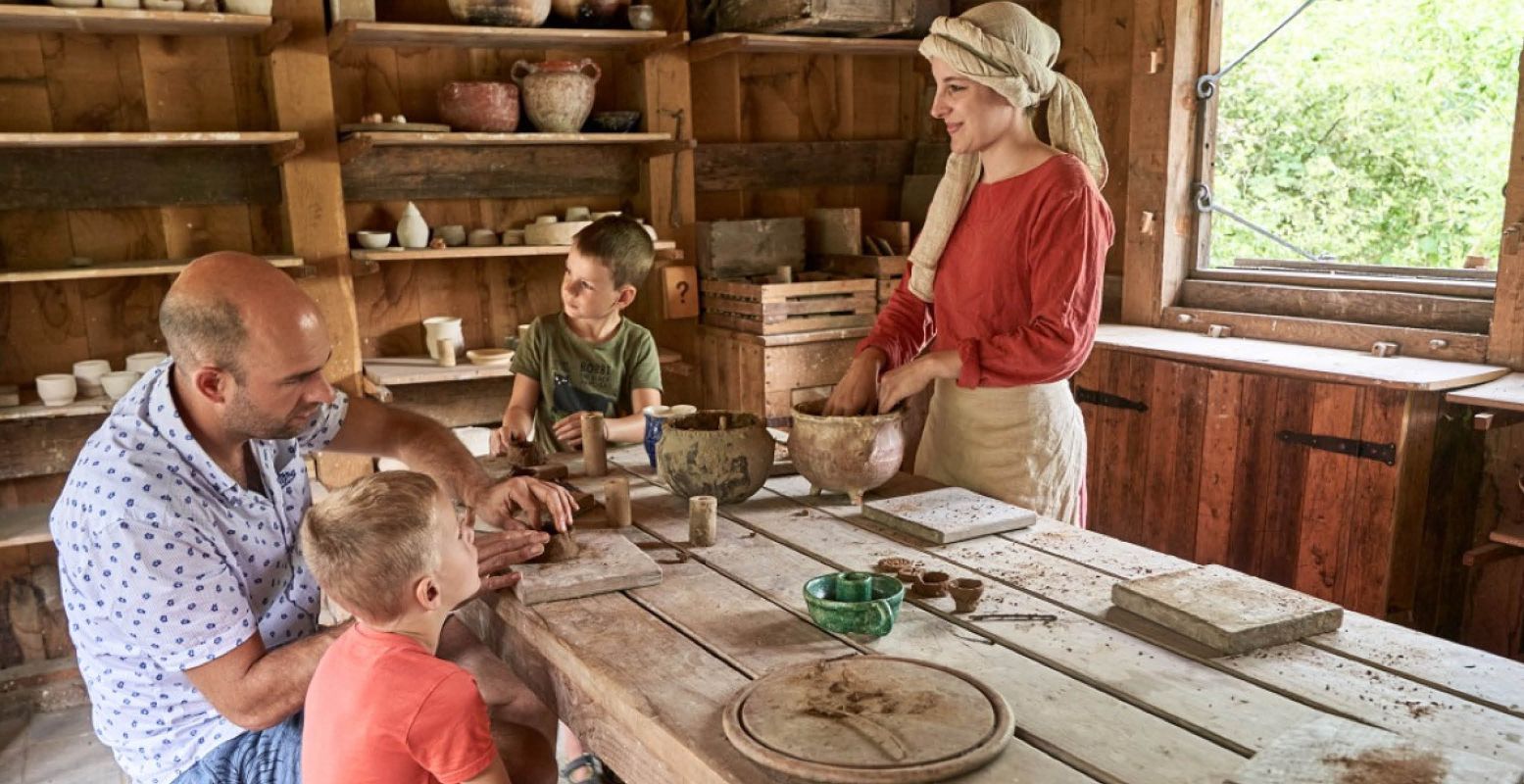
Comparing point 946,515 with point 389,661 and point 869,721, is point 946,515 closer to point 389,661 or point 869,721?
point 869,721

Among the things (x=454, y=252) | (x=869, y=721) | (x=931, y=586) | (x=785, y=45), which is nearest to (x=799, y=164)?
(x=785, y=45)

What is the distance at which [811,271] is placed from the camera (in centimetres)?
444

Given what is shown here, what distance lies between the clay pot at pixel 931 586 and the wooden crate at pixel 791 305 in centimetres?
235

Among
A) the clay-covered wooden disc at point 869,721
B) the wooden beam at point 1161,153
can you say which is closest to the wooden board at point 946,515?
the clay-covered wooden disc at point 869,721

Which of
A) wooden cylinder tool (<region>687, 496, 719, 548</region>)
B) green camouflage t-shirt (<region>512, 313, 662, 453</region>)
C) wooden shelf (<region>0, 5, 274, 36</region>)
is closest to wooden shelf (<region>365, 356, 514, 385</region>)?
green camouflage t-shirt (<region>512, 313, 662, 453</region>)

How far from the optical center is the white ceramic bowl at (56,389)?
326cm

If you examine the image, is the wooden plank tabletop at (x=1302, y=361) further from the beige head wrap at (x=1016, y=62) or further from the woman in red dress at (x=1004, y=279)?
the beige head wrap at (x=1016, y=62)

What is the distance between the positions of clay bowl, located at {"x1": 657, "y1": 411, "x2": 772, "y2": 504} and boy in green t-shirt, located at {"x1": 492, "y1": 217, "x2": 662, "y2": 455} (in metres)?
0.85

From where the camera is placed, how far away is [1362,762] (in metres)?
1.09

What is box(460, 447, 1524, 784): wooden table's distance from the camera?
1180 mm

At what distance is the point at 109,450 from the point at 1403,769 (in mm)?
1754

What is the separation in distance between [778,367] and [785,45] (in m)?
1.23

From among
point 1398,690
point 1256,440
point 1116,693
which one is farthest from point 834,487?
point 1256,440

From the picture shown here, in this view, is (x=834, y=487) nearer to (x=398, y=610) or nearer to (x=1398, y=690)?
(x=398, y=610)
